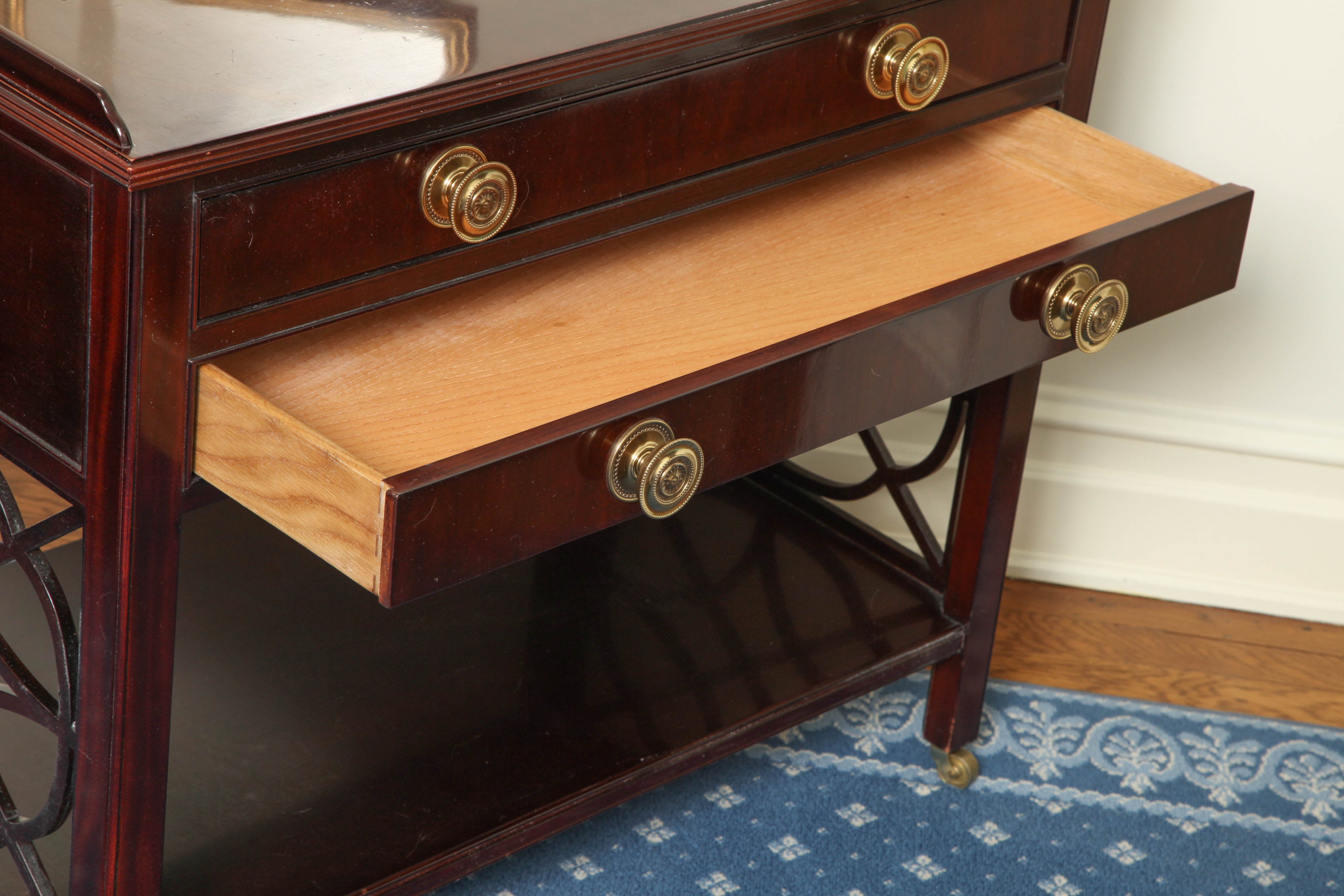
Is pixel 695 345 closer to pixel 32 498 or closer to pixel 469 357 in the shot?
pixel 469 357

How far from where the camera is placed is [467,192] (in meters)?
0.92

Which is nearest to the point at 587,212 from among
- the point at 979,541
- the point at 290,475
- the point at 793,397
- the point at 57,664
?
the point at 793,397

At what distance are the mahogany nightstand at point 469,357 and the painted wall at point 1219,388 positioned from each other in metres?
0.42

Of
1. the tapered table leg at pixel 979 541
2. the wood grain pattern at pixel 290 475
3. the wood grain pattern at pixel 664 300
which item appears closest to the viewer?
the wood grain pattern at pixel 290 475

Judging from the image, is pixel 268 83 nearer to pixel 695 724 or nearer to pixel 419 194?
pixel 419 194

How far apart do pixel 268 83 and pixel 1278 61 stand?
1.20 metres

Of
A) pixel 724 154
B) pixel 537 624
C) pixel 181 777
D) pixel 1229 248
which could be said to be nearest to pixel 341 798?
pixel 181 777

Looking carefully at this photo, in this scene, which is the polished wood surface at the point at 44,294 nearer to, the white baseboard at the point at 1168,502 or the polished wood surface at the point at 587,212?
the polished wood surface at the point at 587,212

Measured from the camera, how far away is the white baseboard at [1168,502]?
186 cm

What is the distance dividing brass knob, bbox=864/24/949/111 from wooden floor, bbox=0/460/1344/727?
787 millimetres

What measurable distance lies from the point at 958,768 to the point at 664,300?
696 millimetres

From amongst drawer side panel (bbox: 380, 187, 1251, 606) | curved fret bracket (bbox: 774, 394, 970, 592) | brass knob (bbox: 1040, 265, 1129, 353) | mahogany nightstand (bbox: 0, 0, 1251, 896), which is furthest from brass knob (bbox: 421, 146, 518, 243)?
curved fret bracket (bbox: 774, 394, 970, 592)

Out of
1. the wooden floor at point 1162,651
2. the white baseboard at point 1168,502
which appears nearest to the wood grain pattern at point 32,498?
the wooden floor at point 1162,651

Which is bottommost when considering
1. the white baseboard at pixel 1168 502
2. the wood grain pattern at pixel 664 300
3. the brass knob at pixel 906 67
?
the white baseboard at pixel 1168 502
